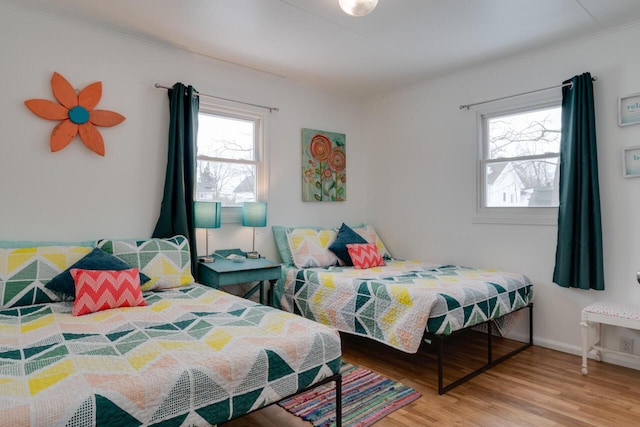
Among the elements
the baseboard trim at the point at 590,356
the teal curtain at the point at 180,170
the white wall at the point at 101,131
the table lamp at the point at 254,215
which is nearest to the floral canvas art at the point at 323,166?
the white wall at the point at 101,131

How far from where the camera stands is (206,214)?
3.34 m

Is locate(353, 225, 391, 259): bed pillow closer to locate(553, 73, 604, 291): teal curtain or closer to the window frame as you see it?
the window frame

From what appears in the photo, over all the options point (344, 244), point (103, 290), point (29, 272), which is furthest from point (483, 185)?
point (29, 272)

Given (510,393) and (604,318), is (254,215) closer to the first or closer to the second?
(510,393)

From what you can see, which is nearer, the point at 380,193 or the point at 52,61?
the point at 52,61

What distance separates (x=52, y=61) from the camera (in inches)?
112

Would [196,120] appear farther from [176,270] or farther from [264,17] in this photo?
[176,270]

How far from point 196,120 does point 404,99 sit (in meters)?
2.23

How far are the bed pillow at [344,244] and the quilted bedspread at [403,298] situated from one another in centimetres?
15

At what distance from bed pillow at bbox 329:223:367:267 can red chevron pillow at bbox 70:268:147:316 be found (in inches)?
74.6

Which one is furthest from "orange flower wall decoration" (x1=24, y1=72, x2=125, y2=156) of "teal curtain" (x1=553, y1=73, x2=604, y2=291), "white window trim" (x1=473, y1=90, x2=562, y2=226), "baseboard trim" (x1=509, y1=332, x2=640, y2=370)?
"baseboard trim" (x1=509, y1=332, x2=640, y2=370)

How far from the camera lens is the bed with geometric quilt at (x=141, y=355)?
4.37 feet

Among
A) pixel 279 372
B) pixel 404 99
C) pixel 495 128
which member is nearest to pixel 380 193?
pixel 404 99

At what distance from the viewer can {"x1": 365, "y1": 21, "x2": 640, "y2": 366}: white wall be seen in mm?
2998
